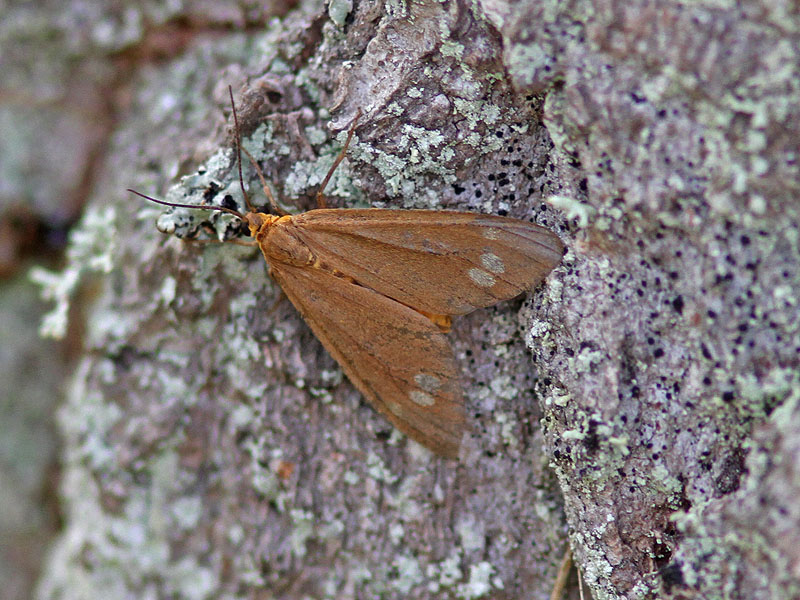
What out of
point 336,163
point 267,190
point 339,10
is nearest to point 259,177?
point 267,190

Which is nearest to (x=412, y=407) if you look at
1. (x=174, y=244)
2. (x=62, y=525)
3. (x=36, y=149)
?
(x=174, y=244)

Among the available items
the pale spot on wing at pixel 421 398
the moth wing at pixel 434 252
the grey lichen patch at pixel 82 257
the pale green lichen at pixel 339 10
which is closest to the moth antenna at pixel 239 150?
the moth wing at pixel 434 252

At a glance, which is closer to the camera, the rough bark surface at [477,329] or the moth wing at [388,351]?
the rough bark surface at [477,329]

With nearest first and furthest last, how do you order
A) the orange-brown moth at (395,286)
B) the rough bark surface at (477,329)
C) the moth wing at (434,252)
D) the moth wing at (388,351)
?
the rough bark surface at (477,329)
the moth wing at (434,252)
the orange-brown moth at (395,286)
the moth wing at (388,351)

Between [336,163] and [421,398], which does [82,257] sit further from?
[421,398]

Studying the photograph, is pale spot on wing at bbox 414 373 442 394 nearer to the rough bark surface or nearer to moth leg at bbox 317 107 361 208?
the rough bark surface

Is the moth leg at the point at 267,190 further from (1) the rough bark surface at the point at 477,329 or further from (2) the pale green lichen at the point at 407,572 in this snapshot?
(2) the pale green lichen at the point at 407,572

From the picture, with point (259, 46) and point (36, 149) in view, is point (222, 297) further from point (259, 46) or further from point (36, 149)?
point (36, 149)

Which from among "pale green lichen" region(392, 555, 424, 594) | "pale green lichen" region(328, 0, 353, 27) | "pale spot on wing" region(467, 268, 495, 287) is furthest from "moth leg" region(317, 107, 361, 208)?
"pale green lichen" region(392, 555, 424, 594)
